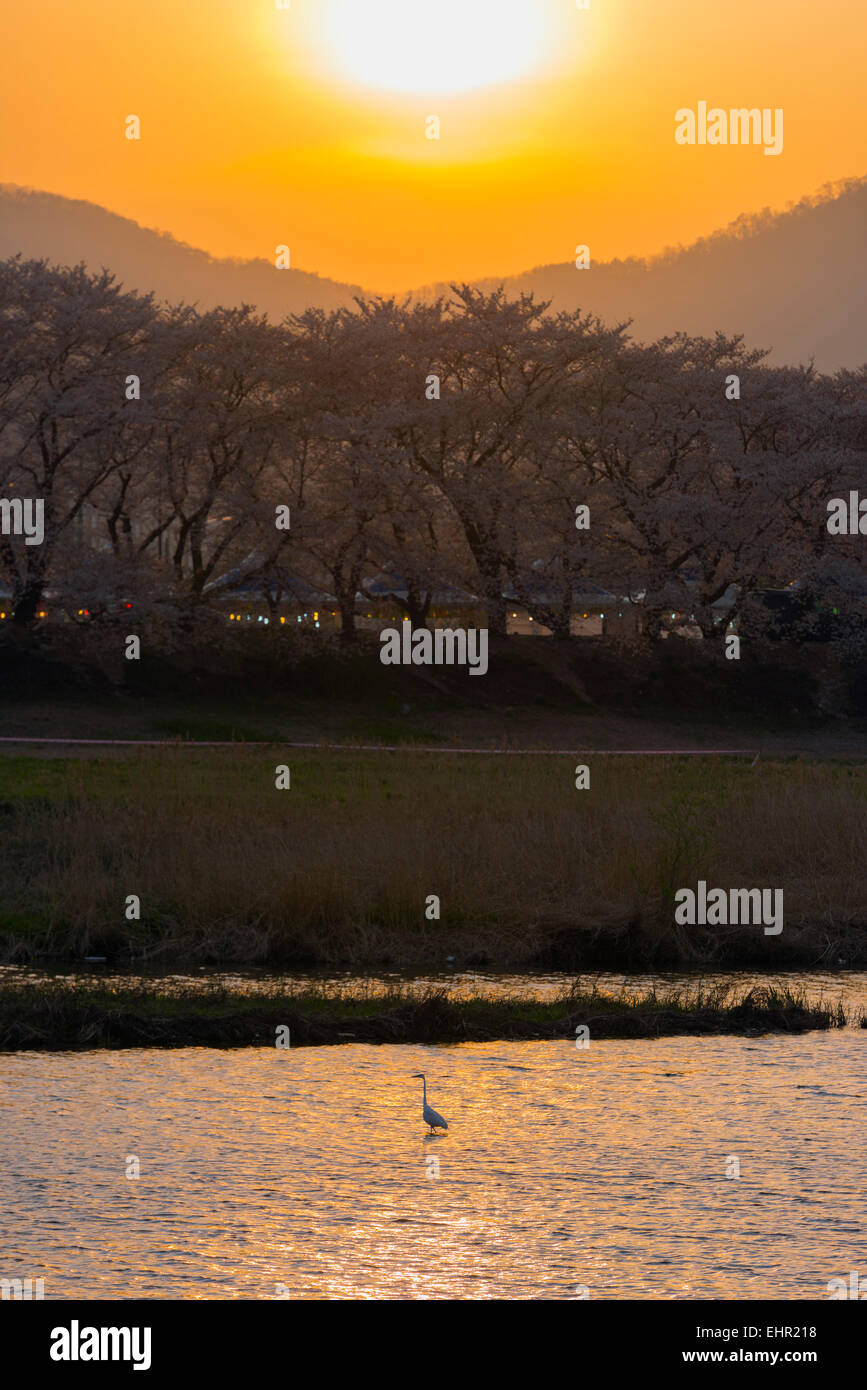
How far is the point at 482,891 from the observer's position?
26484mm

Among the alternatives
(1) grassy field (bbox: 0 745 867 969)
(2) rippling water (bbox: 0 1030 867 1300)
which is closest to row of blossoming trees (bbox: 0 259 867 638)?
(1) grassy field (bbox: 0 745 867 969)

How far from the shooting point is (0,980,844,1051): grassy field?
19.9m

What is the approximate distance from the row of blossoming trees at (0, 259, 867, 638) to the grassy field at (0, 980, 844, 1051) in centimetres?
4225

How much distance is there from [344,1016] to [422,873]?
5658mm

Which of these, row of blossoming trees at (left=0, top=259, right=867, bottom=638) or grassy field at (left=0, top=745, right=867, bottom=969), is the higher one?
row of blossoming trees at (left=0, top=259, right=867, bottom=638)

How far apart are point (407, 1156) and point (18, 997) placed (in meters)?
6.71

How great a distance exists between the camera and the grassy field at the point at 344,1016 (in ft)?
65.4

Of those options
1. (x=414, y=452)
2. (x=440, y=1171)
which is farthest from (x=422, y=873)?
(x=414, y=452)

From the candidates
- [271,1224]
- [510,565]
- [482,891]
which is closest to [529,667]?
[510,565]

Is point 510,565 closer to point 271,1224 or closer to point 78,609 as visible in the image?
point 78,609

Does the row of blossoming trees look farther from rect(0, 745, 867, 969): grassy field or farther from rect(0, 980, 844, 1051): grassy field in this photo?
rect(0, 980, 844, 1051): grassy field

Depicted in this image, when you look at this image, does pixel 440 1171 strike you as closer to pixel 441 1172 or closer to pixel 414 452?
pixel 441 1172

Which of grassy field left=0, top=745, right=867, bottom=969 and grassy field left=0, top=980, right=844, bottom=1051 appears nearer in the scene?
grassy field left=0, top=980, right=844, bottom=1051
